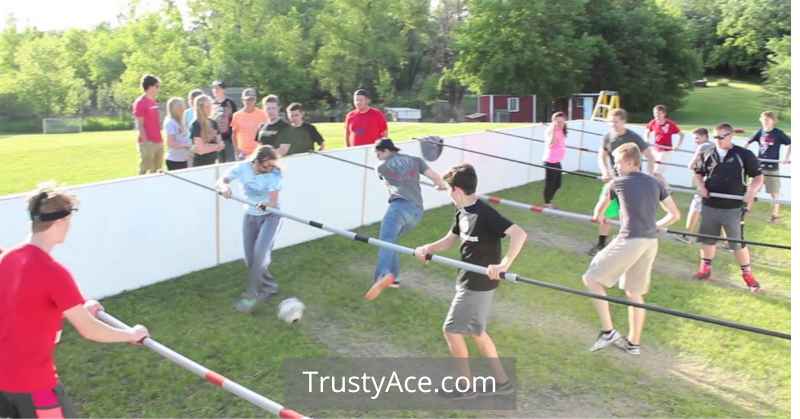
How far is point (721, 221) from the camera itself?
9.19m

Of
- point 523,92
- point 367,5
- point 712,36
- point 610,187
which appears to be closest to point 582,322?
point 610,187

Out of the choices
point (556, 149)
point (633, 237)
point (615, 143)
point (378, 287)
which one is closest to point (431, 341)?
point (378, 287)

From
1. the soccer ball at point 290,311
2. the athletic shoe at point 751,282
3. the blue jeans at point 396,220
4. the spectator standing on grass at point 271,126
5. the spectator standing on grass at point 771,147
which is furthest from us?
the spectator standing on grass at point 771,147

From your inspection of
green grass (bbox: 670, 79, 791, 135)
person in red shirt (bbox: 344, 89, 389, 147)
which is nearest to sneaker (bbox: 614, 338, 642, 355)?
person in red shirt (bbox: 344, 89, 389, 147)

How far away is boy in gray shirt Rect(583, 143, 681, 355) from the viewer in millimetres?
6660

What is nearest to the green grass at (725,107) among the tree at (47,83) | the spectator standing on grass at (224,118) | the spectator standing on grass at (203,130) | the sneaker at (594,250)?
the sneaker at (594,250)

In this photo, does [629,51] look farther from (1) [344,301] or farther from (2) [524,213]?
(1) [344,301]

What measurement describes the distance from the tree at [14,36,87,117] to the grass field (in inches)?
1999


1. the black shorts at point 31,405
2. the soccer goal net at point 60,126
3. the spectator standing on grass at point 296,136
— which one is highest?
the soccer goal net at point 60,126

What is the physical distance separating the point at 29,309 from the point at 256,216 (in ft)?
14.0

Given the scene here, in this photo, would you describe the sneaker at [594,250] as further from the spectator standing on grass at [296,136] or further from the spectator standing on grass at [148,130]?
the spectator standing on grass at [148,130]

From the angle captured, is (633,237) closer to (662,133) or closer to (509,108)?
(662,133)

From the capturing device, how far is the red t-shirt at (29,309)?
3.43 metres

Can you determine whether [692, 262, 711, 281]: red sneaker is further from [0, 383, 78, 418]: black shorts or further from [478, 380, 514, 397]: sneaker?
[0, 383, 78, 418]: black shorts
